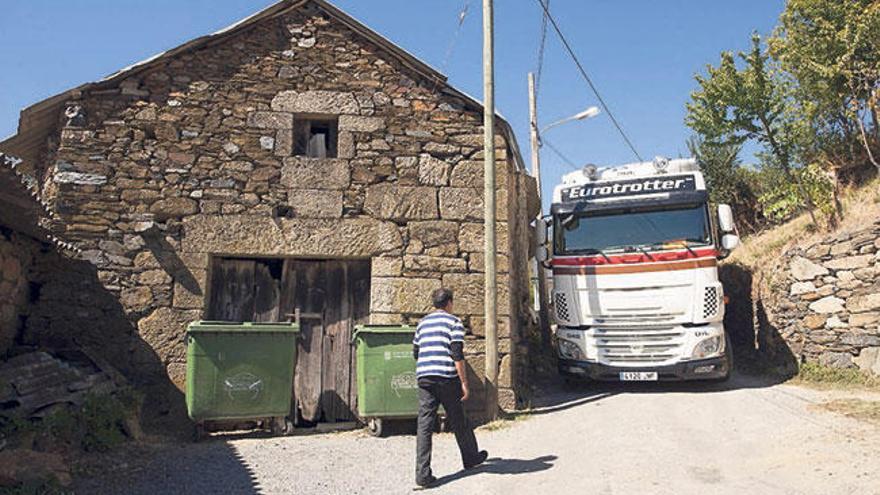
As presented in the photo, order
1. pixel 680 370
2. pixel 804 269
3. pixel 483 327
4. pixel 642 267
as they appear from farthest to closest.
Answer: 1. pixel 804 269
2. pixel 642 267
3. pixel 680 370
4. pixel 483 327

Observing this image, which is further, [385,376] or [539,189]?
[539,189]

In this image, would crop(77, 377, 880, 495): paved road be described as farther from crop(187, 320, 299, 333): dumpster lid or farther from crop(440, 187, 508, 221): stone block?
crop(440, 187, 508, 221): stone block

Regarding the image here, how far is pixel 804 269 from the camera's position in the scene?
9734mm

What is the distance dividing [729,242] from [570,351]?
Result: 8.52ft

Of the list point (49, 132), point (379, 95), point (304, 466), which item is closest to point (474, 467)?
point (304, 466)

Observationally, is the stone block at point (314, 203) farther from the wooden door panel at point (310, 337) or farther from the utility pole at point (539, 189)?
the utility pole at point (539, 189)

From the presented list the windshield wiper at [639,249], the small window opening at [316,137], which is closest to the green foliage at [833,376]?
the windshield wiper at [639,249]

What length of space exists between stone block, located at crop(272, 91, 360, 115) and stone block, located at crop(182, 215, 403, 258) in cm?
139

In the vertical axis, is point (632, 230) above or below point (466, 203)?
below

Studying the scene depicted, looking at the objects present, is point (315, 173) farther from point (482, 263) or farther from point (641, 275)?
point (641, 275)

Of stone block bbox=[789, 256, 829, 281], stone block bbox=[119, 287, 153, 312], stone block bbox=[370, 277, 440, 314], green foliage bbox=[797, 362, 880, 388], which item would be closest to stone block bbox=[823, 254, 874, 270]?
stone block bbox=[789, 256, 829, 281]

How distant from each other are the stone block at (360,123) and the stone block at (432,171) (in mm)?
669

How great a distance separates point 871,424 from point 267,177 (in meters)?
6.96

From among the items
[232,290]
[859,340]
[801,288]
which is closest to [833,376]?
[859,340]
